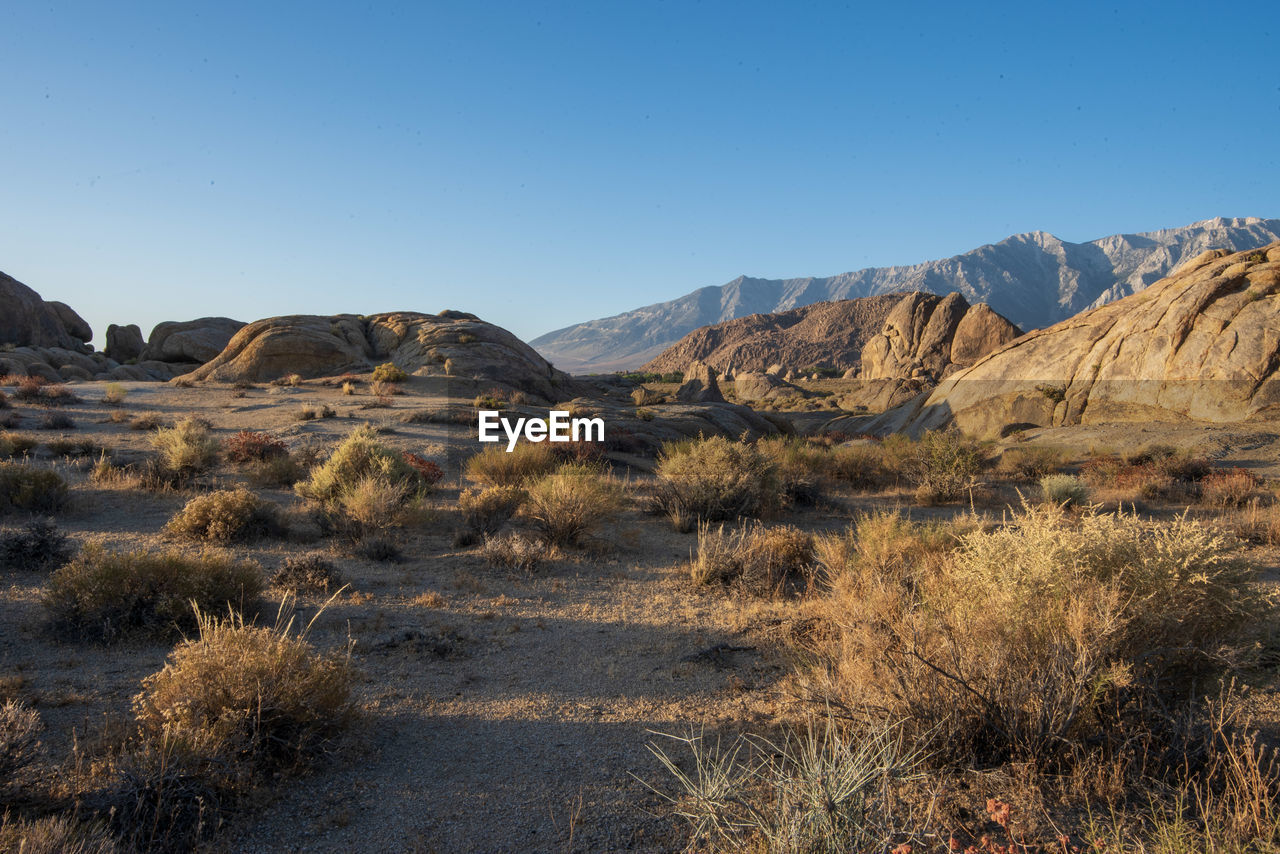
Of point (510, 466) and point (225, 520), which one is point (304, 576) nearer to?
point (225, 520)

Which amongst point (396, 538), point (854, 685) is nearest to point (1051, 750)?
point (854, 685)

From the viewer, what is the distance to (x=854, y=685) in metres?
3.70

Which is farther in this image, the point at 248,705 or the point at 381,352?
the point at 381,352

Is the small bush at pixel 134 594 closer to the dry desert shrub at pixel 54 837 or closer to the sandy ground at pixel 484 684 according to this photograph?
the sandy ground at pixel 484 684

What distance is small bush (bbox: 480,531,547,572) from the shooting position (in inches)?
304

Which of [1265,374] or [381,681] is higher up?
[1265,374]

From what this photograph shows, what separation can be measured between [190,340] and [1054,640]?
4437cm

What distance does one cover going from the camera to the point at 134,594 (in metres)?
5.31

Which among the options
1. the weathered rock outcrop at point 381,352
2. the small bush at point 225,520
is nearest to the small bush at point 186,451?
the small bush at point 225,520


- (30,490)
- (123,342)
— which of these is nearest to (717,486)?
(30,490)

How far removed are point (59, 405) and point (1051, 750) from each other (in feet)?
77.7

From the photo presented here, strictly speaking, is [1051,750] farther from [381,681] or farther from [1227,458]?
[1227,458]

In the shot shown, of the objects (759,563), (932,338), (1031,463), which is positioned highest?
(932,338)

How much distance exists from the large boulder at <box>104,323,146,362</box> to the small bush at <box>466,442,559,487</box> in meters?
45.7
